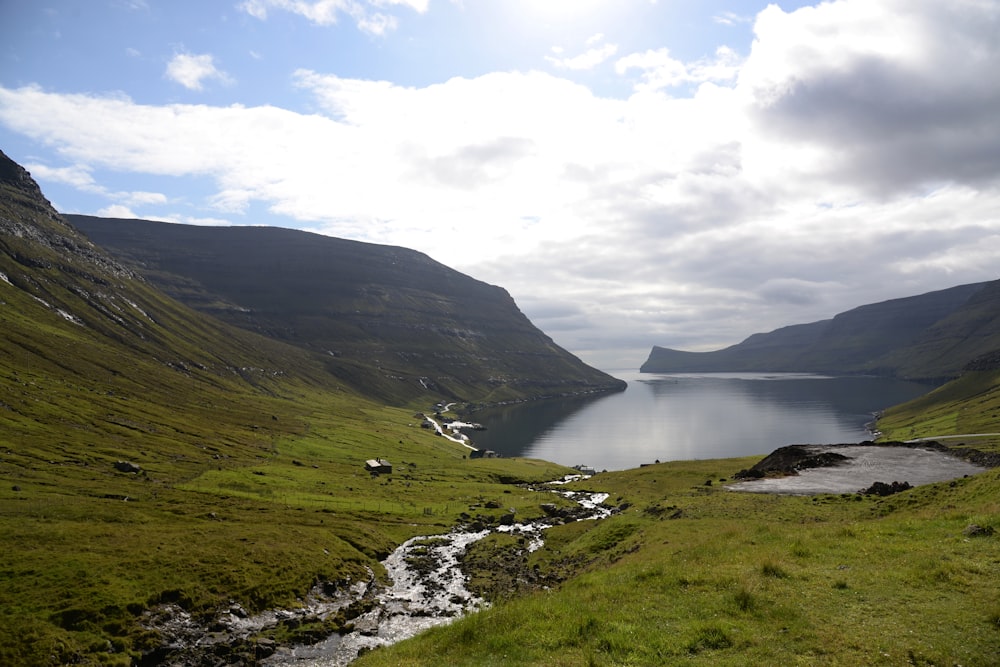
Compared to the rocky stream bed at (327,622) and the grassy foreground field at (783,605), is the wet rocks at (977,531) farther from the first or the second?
the rocky stream bed at (327,622)

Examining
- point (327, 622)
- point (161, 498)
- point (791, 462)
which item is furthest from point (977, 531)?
point (161, 498)

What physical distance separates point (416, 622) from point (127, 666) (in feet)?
64.7

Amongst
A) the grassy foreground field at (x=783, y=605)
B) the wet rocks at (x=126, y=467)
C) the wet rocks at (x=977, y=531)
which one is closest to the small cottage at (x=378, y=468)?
the wet rocks at (x=126, y=467)

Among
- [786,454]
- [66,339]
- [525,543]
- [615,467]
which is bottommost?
[615,467]

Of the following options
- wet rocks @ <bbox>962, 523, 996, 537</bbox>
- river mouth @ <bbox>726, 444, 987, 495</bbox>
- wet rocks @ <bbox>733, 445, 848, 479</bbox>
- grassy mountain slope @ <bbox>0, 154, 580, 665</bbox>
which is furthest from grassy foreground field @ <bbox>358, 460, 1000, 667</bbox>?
wet rocks @ <bbox>733, 445, 848, 479</bbox>

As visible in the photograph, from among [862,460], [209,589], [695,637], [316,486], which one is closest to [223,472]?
[316,486]

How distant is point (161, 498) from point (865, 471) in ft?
315

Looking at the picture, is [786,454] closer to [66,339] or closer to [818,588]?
[818,588]

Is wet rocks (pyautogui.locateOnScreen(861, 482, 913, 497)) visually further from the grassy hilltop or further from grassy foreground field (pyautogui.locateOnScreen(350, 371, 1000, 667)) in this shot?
grassy foreground field (pyautogui.locateOnScreen(350, 371, 1000, 667))

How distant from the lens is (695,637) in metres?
20.6

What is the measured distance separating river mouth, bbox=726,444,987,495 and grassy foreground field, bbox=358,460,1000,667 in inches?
893

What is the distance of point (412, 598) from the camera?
49.0 metres

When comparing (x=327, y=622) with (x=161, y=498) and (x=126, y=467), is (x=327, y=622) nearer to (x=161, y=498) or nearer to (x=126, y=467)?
(x=161, y=498)

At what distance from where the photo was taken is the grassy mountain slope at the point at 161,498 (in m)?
40.1
